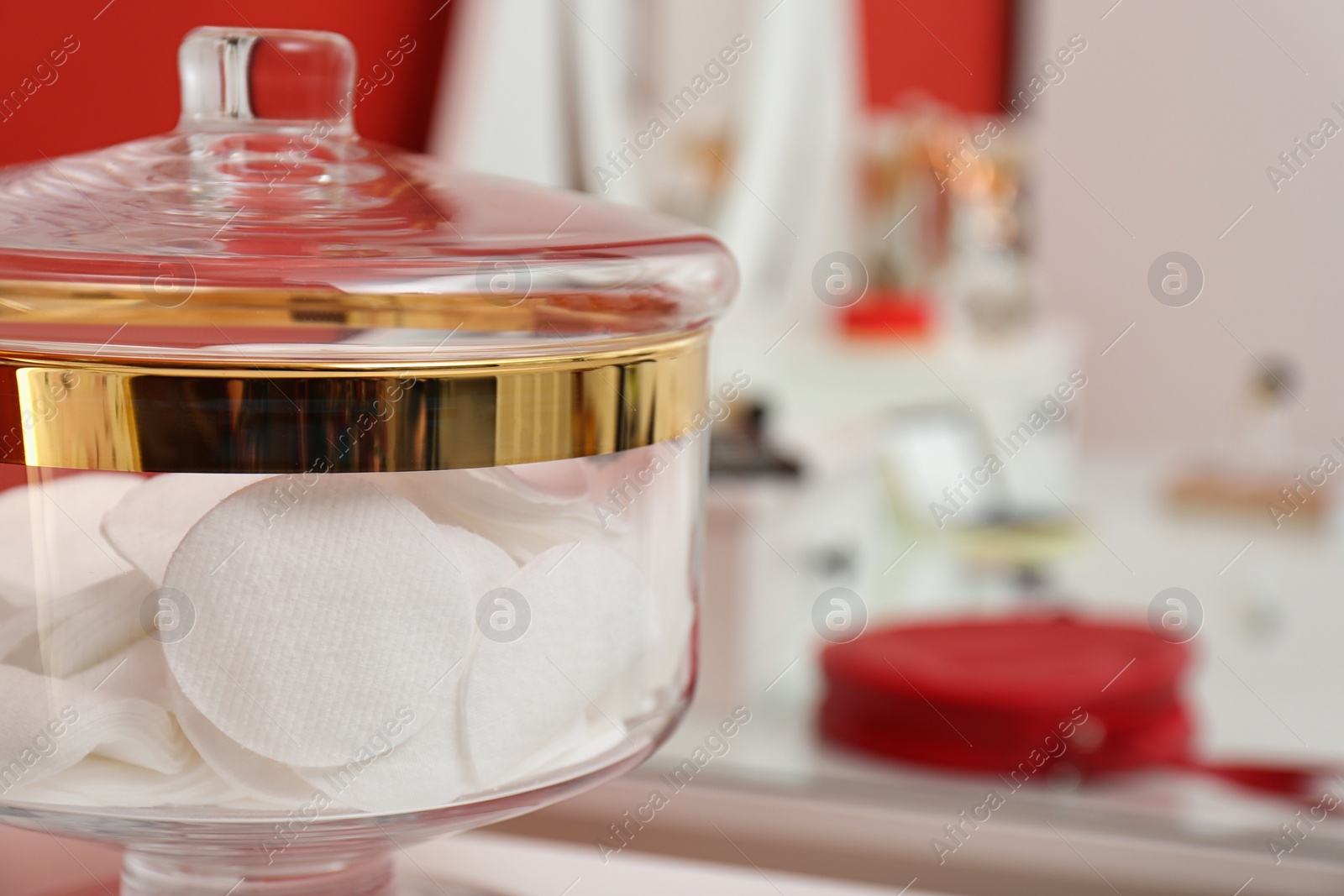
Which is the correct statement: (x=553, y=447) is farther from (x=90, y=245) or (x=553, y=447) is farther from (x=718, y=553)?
(x=718, y=553)

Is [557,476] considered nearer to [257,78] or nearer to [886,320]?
[257,78]

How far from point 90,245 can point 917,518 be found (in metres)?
1.19

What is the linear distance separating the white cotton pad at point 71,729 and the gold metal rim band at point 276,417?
44mm

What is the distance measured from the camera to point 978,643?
0.87 m

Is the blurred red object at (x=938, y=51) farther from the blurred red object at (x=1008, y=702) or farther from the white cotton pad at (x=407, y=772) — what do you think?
the white cotton pad at (x=407, y=772)

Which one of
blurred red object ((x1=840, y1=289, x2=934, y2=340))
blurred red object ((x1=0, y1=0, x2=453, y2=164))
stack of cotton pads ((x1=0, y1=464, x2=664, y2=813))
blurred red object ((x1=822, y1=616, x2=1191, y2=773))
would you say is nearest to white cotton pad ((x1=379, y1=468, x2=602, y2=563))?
stack of cotton pads ((x1=0, y1=464, x2=664, y2=813))

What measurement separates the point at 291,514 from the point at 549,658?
6 centimetres

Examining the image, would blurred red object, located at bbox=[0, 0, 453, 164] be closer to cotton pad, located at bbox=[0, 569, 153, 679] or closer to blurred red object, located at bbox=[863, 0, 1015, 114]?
cotton pad, located at bbox=[0, 569, 153, 679]

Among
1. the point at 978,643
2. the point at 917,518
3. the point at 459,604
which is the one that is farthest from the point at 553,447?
the point at 917,518

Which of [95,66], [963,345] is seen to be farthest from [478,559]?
[963,345]

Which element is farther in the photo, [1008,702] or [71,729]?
[1008,702]

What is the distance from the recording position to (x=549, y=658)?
272 millimetres

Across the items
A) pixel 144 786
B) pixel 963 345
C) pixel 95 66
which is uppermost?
pixel 95 66

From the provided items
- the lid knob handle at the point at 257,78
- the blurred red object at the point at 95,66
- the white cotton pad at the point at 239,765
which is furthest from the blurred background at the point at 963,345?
the white cotton pad at the point at 239,765
